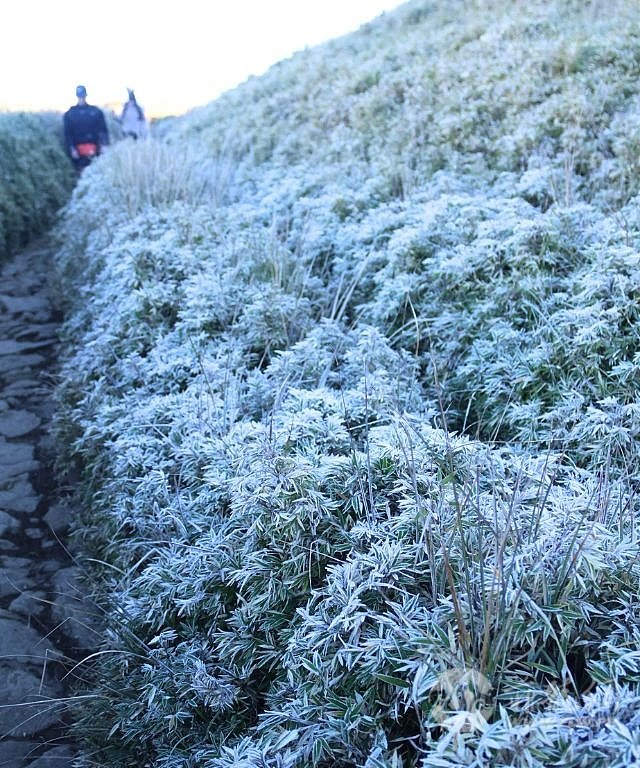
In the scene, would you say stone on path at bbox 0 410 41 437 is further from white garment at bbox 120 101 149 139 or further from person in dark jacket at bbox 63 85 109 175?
white garment at bbox 120 101 149 139

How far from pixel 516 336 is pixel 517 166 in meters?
2.92

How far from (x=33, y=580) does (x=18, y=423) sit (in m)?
1.74

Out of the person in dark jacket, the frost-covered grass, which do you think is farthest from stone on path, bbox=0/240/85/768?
the person in dark jacket

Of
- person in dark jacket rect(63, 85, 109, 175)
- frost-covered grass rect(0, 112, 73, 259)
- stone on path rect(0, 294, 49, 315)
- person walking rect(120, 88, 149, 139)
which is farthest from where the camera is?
person walking rect(120, 88, 149, 139)

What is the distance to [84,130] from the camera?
38.7 ft

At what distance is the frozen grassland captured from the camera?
5.63 ft

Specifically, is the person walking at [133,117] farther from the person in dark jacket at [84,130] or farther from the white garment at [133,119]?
the person in dark jacket at [84,130]

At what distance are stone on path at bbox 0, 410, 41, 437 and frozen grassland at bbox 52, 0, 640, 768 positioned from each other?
298mm

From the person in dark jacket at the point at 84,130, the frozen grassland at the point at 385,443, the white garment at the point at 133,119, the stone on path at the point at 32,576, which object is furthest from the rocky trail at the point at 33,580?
the white garment at the point at 133,119

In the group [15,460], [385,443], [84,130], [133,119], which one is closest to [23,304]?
→ [15,460]

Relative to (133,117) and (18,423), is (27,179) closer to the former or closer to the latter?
(133,117)

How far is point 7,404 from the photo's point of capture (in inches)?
190

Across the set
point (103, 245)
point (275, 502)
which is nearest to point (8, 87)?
point (103, 245)

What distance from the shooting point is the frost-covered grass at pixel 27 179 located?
9.08 metres
